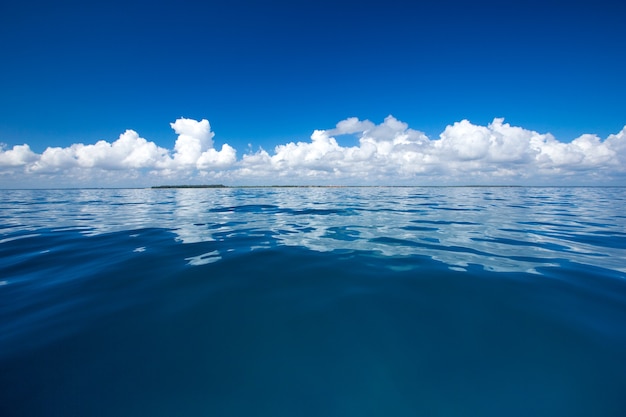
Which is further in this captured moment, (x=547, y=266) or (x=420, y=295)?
(x=547, y=266)

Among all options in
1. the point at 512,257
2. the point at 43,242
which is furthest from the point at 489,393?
the point at 43,242

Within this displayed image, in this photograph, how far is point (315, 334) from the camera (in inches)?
158

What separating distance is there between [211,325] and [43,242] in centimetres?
1119

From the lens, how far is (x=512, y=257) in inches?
303

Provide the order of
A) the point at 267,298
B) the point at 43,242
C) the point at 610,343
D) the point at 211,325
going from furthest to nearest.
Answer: the point at 43,242
the point at 267,298
the point at 211,325
the point at 610,343

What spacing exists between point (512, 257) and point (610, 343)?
4436 millimetres

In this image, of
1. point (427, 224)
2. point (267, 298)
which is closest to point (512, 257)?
point (427, 224)

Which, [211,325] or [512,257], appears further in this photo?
[512,257]

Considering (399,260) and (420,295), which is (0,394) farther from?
(399,260)

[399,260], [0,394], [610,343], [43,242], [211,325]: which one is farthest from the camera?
[43,242]

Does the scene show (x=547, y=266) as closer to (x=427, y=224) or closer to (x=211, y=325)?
(x=427, y=224)

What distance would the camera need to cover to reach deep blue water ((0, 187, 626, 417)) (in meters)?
2.90

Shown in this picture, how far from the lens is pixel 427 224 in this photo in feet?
44.4

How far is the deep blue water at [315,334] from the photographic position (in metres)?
2.90
